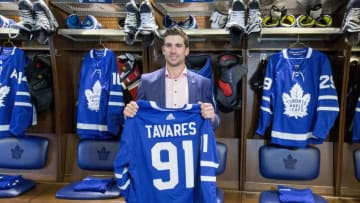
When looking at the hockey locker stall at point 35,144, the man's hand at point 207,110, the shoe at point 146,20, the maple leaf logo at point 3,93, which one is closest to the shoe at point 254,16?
the shoe at point 146,20

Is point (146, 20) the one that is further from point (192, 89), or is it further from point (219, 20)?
point (192, 89)

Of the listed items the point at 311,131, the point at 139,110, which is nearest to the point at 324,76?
the point at 311,131

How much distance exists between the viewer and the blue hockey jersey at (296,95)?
2195 millimetres

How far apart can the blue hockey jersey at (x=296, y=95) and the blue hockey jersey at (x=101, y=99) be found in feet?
3.74

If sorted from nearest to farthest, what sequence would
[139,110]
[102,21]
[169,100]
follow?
[139,110] < [169,100] < [102,21]

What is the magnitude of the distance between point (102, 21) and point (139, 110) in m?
1.44

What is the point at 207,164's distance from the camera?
1633mm

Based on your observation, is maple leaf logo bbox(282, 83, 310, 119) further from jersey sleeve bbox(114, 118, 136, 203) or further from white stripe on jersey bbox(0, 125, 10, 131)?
white stripe on jersey bbox(0, 125, 10, 131)

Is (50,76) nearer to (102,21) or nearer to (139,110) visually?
(102,21)

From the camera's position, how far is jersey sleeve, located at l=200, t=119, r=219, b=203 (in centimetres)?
162

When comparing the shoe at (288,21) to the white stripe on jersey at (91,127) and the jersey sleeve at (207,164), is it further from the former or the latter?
the white stripe on jersey at (91,127)

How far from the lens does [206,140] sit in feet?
5.34

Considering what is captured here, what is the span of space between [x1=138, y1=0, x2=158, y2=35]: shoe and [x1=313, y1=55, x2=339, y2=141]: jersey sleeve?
128 centimetres

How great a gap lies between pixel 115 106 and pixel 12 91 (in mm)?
859
